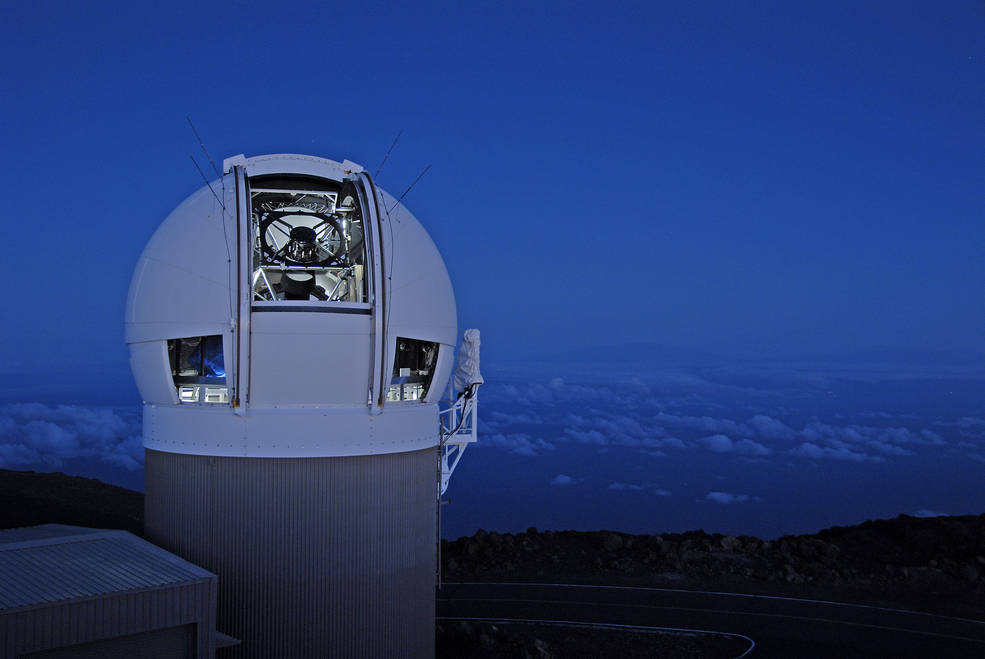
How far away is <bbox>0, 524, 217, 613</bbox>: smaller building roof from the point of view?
1027cm

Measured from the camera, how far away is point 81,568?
36.9 ft

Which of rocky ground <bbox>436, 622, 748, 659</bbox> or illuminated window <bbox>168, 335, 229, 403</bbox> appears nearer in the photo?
illuminated window <bbox>168, 335, 229, 403</bbox>

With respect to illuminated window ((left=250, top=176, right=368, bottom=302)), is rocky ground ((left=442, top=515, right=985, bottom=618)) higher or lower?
lower

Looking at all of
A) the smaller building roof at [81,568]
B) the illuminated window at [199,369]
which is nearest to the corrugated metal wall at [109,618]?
the smaller building roof at [81,568]

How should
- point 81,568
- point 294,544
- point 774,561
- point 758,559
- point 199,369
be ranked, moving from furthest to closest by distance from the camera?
point 758,559
point 774,561
point 199,369
point 294,544
point 81,568

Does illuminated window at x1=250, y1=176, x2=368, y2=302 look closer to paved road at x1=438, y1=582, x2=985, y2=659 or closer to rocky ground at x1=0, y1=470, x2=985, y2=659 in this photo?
rocky ground at x1=0, y1=470, x2=985, y2=659

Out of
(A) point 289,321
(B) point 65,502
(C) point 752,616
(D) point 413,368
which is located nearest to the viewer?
(A) point 289,321

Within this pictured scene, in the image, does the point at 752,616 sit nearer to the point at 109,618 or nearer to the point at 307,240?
the point at 307,240

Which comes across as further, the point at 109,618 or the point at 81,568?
the point at 81,568

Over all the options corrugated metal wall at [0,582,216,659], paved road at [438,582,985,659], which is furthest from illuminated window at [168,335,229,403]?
paved road at [438,582,985,659]

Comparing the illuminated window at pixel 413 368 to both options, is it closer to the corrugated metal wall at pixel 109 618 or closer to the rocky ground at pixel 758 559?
the corrugated metal wall at pixel 109 618

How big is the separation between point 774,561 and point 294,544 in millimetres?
17917

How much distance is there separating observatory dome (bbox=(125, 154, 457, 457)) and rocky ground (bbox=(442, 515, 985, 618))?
508 inches

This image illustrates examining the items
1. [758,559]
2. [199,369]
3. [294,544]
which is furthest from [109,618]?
[758,559]
